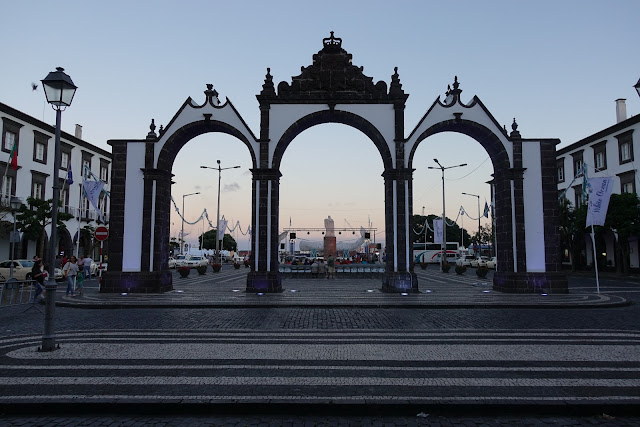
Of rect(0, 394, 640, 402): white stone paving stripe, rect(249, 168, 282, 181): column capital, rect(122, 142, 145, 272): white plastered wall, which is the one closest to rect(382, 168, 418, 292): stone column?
rect(249, 168, 282, 181): column capital

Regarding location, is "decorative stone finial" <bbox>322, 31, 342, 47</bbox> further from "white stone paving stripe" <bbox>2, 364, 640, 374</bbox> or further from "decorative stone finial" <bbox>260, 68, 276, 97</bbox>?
"white stone paving stripe" <bbox>2, 364, 640, 374</bbox>

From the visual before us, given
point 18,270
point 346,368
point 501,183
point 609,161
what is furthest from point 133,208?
point 609,161

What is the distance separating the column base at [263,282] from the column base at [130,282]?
3951 millimetres

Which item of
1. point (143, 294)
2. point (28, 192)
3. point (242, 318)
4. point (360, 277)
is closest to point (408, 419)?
point (242, 318)

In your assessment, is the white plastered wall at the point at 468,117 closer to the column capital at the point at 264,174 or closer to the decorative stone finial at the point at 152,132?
the column capital at the point at 264,174

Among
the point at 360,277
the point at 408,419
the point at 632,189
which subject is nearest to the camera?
the point at 408,419

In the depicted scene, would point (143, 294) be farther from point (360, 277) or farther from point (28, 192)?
point (28, 192)

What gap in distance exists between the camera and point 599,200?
1908cm

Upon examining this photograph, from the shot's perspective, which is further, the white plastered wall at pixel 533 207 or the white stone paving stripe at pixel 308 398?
the white plastered wall at pixel 533 207

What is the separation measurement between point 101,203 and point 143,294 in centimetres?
2997

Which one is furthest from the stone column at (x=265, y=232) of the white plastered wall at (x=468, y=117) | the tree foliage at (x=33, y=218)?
the tree foliage at (x=33, y=218)

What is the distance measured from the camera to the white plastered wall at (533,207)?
62.4ft

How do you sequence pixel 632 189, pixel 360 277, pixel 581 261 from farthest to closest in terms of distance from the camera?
pixel 581 261 < pixel 632 189 < pixel 360 277

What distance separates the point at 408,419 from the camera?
4863 mm
